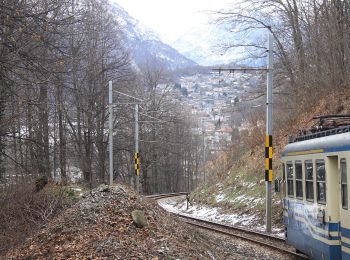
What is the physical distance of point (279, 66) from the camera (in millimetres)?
31672

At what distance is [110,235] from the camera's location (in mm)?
9508

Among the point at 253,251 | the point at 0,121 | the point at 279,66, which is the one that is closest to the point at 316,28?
the point at 279,66

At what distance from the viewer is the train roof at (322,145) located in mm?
8820

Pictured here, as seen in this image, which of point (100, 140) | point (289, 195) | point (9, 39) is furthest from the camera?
point (100, 140)

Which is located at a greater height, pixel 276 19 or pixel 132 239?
pixel 276 19

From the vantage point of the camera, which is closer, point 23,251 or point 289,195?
point 23,251

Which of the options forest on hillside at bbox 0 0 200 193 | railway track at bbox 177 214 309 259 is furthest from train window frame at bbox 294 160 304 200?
forest on hillside at bbox 0 0 200 193

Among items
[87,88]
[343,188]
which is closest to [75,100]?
[87,88]

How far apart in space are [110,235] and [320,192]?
4.29m

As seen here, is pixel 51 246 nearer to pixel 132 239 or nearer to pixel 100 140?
pixel 132 239

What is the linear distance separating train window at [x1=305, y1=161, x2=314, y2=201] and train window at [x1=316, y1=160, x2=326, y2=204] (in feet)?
1.39

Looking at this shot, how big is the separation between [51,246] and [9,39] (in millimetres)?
4319

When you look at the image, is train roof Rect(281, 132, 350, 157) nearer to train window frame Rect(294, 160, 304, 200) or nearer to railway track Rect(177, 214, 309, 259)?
→ train window frame Rect(294, 160, 304, 200)

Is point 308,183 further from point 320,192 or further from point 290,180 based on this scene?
point 290,180
